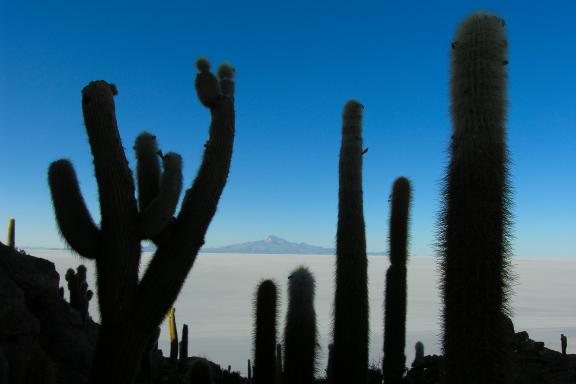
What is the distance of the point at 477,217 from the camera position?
539 centimetres

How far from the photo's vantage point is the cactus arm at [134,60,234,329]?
6.19 meters

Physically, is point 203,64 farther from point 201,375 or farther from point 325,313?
point 325,313

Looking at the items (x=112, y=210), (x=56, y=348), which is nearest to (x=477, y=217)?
(x=112, y=210)

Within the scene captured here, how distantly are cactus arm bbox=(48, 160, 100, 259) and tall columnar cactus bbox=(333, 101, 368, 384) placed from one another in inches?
157

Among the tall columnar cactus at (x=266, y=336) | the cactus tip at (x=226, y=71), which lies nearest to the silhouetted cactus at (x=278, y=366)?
the tall columnar cactus at (x=266, y=336)

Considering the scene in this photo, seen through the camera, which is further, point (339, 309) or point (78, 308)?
point (78, 308)

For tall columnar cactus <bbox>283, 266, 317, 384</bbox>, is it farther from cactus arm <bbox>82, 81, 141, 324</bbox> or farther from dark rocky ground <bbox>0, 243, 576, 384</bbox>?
cactus arm <bbox>82, 81, 141, 324</bbox>

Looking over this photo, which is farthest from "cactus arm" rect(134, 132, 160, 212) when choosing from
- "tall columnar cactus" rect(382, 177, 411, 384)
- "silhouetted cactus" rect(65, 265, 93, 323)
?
"silhouetted cactus" rect(65, 265, 93, 323)

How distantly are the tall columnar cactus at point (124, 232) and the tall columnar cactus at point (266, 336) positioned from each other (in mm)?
2767

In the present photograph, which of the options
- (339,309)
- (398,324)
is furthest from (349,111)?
(398,324)

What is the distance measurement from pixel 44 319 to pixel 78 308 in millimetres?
3159

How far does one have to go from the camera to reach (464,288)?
538cm

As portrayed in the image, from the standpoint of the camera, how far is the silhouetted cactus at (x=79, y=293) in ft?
44.2

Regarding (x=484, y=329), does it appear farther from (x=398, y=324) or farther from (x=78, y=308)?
(x=78, y=308)
